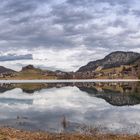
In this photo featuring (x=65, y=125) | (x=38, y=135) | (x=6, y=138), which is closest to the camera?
(x=6, y=138)

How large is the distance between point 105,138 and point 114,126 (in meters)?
12.1

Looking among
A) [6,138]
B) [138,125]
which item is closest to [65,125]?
[138,125]

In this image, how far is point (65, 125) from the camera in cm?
4722

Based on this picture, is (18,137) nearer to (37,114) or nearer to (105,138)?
Answer: (105,138)

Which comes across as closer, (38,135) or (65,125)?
(38,135)

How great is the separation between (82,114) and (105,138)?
26486 mm

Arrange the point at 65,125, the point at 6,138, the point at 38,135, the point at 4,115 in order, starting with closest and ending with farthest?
1. the point at 6,138
2. the point at 38,135
3. the point at 65,125
4. the point at 4,115

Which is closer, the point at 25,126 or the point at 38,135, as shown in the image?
the point at 38,135

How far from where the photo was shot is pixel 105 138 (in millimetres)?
35562

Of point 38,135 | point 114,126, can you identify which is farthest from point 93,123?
point 38,135

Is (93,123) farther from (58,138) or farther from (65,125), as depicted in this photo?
(58,138)

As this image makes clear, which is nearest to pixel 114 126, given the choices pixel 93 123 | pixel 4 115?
pixel 93 123

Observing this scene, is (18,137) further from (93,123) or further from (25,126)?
(93,123)

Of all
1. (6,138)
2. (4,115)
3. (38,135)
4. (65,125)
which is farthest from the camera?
(4,115)
